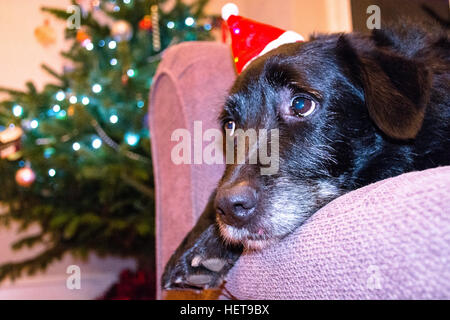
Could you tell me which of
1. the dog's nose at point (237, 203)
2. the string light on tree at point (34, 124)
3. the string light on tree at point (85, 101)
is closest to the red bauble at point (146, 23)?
the string light on tree at point (85, 101)

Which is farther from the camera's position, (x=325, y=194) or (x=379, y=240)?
(x=325, y=194)

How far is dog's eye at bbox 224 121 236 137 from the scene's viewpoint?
61.8 inches

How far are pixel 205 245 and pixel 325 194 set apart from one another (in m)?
0.40

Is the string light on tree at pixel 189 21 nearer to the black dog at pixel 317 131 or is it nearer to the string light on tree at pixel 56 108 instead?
the string light on tree at pixel 56 108

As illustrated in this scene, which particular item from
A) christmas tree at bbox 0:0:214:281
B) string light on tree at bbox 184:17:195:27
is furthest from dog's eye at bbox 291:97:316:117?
string light on tree at bbox 184:17:195:27

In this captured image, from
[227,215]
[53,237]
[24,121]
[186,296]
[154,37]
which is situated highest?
[154,37]

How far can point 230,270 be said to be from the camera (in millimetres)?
1220

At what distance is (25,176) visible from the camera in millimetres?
3268

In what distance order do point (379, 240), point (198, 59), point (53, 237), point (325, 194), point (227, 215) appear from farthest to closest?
point (53, 237), point (198, 59), point (325, 194), point (227, 215), point (379, 240)

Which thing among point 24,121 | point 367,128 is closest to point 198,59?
point 367,128

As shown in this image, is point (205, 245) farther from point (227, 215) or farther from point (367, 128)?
point (367, 128)

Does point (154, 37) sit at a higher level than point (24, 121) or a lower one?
higher

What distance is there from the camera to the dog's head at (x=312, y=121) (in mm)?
1153

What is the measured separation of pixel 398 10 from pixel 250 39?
4.05 ft
